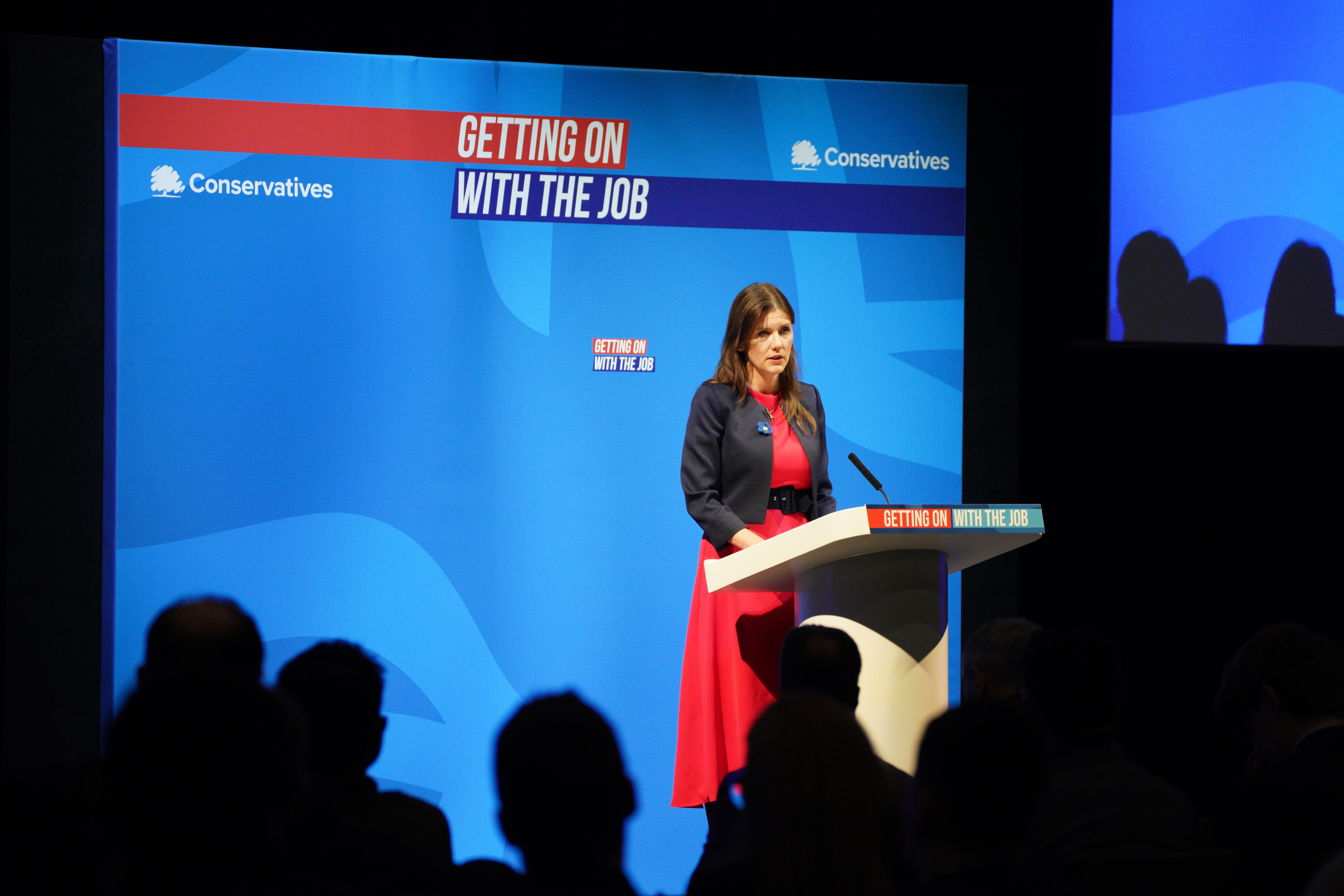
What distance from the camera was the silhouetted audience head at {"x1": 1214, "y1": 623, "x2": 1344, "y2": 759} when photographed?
2.17 m

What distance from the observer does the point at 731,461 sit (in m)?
3.35

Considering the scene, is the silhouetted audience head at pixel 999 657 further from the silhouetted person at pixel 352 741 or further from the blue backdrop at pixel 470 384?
the blue backdrop at pixel 470 384

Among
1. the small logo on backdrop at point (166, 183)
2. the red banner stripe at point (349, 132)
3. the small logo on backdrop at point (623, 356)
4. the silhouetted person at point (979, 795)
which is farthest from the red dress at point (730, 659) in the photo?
the small logo on backdrop at point (166, 183)

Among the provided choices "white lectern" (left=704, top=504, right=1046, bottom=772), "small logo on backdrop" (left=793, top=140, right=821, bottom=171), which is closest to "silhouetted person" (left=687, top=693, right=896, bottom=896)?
"white lectern" (left=704, top=504, right=1046, bottom=772)

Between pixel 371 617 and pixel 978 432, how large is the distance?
2.34 meters

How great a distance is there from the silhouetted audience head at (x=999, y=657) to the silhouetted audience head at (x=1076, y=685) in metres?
0.53

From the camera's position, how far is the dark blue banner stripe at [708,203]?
4.15 m

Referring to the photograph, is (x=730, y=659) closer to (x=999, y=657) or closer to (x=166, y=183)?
(x=999, y=657)

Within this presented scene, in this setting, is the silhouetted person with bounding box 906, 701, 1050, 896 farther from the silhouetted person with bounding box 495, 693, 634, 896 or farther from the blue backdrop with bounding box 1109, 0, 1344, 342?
the blue backdrop with bounding box 1109, 0, 1344, 342

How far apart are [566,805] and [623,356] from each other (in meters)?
2.96

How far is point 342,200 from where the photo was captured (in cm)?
406

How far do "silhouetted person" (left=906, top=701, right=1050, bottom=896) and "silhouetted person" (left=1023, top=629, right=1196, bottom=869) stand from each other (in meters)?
0.40

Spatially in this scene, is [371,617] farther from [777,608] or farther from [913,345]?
[913,345]

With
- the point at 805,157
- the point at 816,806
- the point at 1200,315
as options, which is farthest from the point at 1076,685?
the point at 805,157
